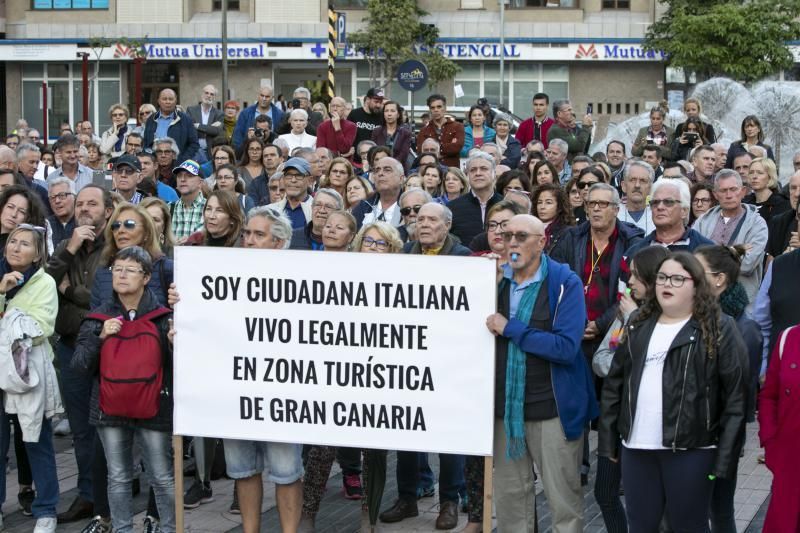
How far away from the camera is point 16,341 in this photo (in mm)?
7723

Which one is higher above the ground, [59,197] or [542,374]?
[59,197]

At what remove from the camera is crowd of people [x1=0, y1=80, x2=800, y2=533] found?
6.04 meters

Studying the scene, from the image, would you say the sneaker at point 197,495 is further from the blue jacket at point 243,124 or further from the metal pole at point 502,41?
the metal pole at point 502,41

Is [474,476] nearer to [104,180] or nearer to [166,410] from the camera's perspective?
[166,410]

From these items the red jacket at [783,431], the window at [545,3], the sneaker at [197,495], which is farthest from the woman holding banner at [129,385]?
the window at [545,3]

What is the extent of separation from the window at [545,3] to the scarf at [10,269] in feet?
138

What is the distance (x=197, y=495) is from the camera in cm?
849

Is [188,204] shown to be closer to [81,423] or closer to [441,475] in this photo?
[81,423]

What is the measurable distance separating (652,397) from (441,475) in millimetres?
2289

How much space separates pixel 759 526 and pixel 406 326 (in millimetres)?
2763

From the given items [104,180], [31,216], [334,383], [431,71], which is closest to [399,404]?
[334,383]

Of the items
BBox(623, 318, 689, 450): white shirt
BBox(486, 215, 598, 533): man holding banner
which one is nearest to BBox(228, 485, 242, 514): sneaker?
BBox(486, 215, 598, 533): man holding banner

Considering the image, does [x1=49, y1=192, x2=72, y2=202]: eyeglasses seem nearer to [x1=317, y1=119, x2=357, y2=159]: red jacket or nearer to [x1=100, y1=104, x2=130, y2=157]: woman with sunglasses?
[x1=317, y1=119, x2=357, y2=159]: red jacket

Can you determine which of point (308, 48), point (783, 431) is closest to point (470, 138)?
point (783, 431)
